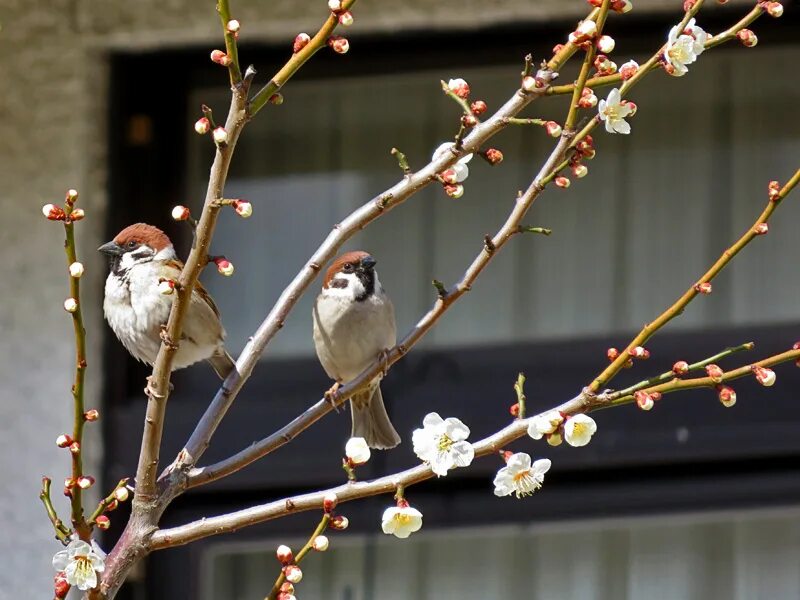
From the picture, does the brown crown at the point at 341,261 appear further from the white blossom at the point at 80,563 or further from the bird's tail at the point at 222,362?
the white blossom at the point at 80,563

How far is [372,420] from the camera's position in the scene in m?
2.58

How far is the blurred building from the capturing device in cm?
294

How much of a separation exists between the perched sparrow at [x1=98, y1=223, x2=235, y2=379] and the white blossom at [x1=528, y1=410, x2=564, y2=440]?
0.95m

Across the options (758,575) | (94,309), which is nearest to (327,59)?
(94,309)

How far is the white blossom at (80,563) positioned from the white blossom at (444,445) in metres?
0.32

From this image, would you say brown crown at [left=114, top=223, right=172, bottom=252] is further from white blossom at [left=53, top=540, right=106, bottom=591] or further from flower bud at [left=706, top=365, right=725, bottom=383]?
flower bud at [left=706, top=365, right=725, bottom=383]

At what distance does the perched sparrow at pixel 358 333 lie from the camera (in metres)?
2.54

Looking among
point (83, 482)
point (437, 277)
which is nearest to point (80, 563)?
point (83, 482)

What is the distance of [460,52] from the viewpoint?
3.32 metres

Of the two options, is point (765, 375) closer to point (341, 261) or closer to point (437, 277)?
point (341, 261)

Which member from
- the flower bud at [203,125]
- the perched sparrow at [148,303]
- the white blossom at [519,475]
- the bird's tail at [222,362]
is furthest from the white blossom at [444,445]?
the bird's tail at [222,362]

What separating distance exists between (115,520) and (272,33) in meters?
1.10

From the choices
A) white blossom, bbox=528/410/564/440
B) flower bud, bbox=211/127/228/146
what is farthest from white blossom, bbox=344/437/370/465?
flower bud, bbox=211/127/228/146

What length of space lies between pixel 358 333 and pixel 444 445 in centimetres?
110
